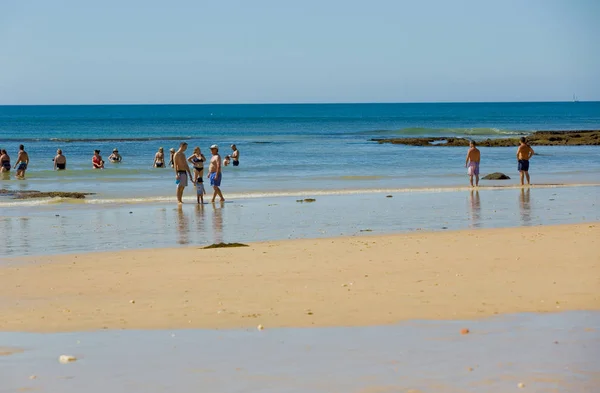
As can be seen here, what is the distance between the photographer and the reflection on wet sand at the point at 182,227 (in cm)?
1431

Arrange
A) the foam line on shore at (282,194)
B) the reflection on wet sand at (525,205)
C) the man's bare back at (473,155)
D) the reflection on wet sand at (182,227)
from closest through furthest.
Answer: the reflection on wet sand at (182,227) < the reflection on wet sand at (525,205) < the foam line on shore at (282,194) < the man's bare back at (473,155)

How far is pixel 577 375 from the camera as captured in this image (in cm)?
575

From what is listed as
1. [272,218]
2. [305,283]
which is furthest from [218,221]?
[305,283]

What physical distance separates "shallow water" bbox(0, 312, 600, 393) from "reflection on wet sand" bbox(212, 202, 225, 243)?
7.07 m

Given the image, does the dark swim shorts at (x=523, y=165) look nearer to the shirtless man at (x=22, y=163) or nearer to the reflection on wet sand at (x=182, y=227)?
the reflection on wet sand at (x=182, y=227)

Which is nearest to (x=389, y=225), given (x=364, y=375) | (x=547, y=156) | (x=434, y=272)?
(x=434, y=272)

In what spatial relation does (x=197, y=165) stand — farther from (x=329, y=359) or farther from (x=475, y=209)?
(x=329, y=359)

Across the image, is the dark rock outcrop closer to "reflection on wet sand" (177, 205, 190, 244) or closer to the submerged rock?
the submerged rock

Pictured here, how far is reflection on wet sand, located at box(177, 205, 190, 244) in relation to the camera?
563 inches

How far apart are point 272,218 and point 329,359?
11137mm

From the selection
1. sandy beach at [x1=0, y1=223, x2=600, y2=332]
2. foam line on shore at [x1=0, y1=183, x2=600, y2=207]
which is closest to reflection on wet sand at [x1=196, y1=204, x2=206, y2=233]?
foam line on shore at [x1=0, y1=183, x2=600, y2=207]

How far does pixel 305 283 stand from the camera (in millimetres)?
9516

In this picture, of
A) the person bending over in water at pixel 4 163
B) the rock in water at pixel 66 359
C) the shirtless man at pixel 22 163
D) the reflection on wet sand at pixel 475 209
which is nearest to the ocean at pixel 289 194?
the reflection on wet sand at pixel 475 209

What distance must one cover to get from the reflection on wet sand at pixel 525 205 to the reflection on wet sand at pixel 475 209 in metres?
0.83
